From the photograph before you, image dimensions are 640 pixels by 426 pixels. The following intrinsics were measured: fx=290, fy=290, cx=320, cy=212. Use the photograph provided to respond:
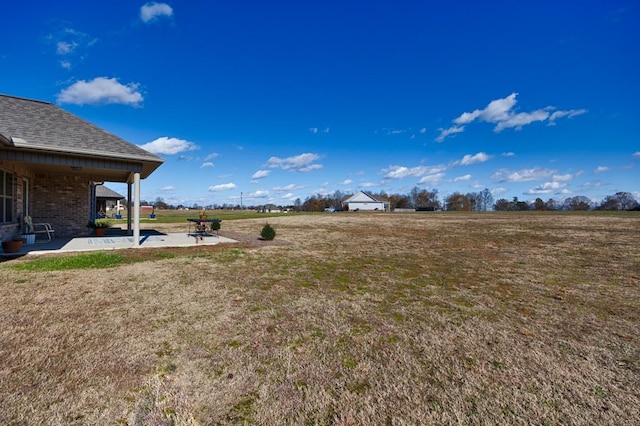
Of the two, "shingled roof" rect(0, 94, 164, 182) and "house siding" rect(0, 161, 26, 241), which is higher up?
"shingled roof" rect(0, 94, 164, 182)

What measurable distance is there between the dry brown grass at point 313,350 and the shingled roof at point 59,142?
3440 millimetres

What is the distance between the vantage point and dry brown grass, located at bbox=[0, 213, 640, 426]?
2.20 meters

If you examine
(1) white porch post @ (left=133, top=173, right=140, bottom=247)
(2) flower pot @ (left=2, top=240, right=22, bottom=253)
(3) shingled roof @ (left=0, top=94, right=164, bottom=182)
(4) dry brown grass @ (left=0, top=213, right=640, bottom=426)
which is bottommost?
(4) dry brown grass @ (left=0, top=213, right=640, bottom=426)

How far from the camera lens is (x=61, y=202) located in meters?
12.5

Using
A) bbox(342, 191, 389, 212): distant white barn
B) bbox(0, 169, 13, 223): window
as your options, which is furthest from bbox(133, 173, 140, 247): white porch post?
bbox(342, 191, 389, 212): distant white barn

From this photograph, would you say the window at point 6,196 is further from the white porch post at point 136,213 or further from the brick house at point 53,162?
the white porch post at point 136,213

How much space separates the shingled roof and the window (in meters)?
1.79

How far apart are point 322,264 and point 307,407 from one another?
563cm

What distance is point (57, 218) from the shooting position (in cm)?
1230

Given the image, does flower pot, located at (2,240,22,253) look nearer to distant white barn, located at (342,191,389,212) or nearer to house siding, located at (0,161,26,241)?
house siding, located at (0,161,26,241)

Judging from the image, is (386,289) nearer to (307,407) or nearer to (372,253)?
(307,407)

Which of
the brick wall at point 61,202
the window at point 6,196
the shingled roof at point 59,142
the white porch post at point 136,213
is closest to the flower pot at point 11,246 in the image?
the window at point 6,196

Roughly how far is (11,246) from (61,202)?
5647 mm

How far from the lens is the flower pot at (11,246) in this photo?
769 cm
